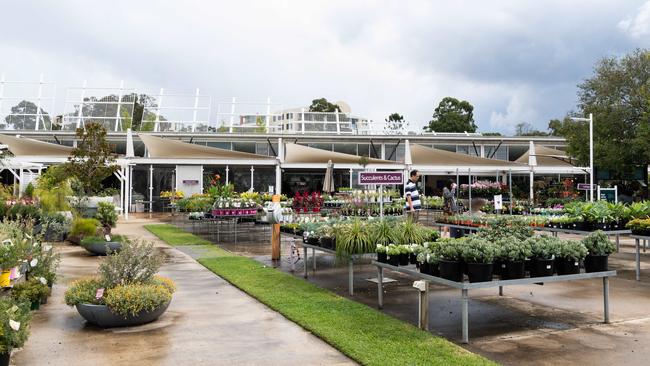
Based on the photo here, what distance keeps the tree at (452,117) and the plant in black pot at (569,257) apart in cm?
5686

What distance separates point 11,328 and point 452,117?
60.7 meters

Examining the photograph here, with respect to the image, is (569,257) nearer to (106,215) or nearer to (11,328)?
(11,328)

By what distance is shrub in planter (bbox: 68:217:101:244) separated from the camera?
1327 cm

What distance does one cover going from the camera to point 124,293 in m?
5.55

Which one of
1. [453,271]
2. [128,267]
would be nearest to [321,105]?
[128,267]

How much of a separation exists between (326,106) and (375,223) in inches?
2433

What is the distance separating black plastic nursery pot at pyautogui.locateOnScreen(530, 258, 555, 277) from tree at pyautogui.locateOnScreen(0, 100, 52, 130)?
3263 centimetres

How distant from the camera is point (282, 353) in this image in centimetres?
478

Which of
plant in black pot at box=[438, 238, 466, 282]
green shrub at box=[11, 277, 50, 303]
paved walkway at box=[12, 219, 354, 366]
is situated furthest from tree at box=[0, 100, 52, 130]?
plant in black pot at box=[438, 238, 466, 282]

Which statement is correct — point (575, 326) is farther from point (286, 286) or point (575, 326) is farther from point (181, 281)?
point (181, 281)

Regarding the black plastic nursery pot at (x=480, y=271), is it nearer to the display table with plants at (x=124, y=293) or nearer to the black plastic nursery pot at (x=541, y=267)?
the black plastic nursery pot at (x=541, y=267)

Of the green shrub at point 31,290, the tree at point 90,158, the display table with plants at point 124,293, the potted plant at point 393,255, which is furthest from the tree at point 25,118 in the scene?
the potted plant at point 393,255

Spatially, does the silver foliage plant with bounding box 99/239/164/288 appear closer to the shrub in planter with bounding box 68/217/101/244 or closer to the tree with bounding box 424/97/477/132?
the shrub in planter with bounding box 68/217/101/244

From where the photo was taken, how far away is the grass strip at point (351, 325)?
456cm
